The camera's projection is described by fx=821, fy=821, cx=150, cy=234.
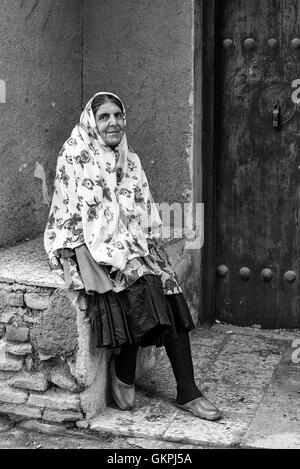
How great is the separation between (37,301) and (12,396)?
0.44 m

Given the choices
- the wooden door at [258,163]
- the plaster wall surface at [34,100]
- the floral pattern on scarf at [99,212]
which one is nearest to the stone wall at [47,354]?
the floral pattern on scarf at [99,212]

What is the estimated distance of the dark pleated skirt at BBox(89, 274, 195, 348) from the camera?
3.33 meters

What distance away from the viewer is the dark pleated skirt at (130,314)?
3330 millimetres

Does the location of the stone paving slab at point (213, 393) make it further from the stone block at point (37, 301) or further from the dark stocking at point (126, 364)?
the stone block at point (37, 301)

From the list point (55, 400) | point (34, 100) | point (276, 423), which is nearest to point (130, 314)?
point (55, 400)

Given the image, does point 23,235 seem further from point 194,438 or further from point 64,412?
point 194,438

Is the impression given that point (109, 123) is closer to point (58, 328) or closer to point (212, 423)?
point (58, 328)

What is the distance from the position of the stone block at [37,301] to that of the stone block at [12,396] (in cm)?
38

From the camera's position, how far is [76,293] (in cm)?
338

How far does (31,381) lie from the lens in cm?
351

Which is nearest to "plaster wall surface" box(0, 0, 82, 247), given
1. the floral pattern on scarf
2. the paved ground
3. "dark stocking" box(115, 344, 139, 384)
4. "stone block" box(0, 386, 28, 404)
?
the floral pattern on scarf
